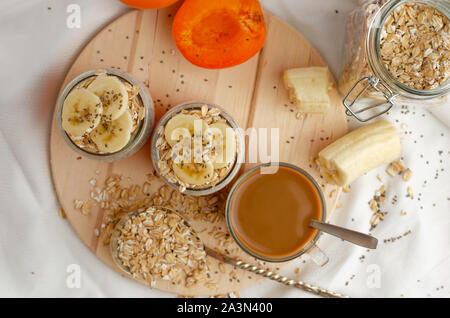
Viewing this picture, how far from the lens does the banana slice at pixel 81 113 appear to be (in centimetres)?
102

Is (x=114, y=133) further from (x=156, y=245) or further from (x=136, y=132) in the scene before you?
(x=156, y=245)

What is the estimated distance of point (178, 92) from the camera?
3.94ft

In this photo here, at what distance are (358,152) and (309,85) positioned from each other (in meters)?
0.23

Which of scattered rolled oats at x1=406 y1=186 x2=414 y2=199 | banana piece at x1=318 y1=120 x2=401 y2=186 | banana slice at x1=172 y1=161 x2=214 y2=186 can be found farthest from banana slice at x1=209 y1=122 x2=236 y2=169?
scattered rolled oats at x1=406 y1=186 x2=414 y2=199

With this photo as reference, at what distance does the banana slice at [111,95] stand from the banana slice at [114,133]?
2cm

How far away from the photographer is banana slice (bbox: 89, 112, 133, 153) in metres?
1.04

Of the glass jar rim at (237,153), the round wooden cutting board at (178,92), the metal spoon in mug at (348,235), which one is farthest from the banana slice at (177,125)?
the metal spoon in mug at (348,235)

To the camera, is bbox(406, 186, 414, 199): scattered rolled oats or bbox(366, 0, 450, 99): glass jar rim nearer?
bbox(366, 0, 450, 99): glass jar rim

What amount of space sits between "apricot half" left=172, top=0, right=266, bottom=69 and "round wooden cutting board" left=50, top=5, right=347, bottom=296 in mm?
87

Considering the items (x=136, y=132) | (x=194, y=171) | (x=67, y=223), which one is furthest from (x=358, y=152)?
(x=67, y=223)

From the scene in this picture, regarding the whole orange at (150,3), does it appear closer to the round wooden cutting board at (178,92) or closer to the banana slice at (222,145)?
the round wooden cutting board at (178,92)

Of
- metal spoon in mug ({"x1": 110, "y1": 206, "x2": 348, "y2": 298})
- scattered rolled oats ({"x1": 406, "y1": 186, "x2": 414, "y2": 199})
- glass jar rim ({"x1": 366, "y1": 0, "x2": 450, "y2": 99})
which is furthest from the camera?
scattered rolled oats ({"x1": 406, "y1": 186, "x2": 414, "y2": 199})

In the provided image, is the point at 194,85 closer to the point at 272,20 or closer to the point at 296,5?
the point at 272,20

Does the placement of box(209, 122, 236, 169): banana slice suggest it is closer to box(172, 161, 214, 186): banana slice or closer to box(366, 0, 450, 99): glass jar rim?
box(172, 161, 214, 186): banana slice
